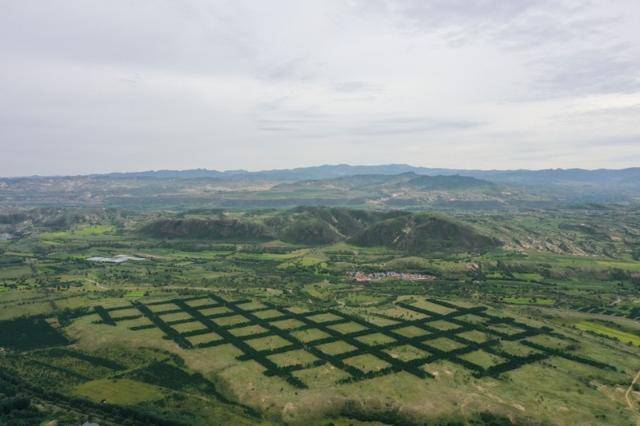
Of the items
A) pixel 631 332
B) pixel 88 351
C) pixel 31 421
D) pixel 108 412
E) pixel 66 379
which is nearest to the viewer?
pixel 31 421

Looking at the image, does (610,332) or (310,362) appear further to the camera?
(610,332)

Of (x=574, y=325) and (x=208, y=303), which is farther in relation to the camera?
(x=208, y=303)

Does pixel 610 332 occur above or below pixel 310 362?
below

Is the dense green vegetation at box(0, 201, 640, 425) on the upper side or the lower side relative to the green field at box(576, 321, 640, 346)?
upper

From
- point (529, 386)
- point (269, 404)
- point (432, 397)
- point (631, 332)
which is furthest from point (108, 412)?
point (631, 332)

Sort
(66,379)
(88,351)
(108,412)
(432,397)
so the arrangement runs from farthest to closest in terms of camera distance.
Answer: (88,351) < (66,379) < (432,397) < (108,412)

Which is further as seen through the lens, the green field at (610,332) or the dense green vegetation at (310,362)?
the green field at (610,332)

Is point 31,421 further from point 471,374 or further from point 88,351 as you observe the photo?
point 471,374

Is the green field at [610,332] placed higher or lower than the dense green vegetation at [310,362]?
lower

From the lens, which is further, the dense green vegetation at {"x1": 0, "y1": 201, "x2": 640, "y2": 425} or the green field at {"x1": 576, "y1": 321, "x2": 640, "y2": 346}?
the green field at {"x1": 576, "y1": 321, "x2": 640, "y2": 346}
